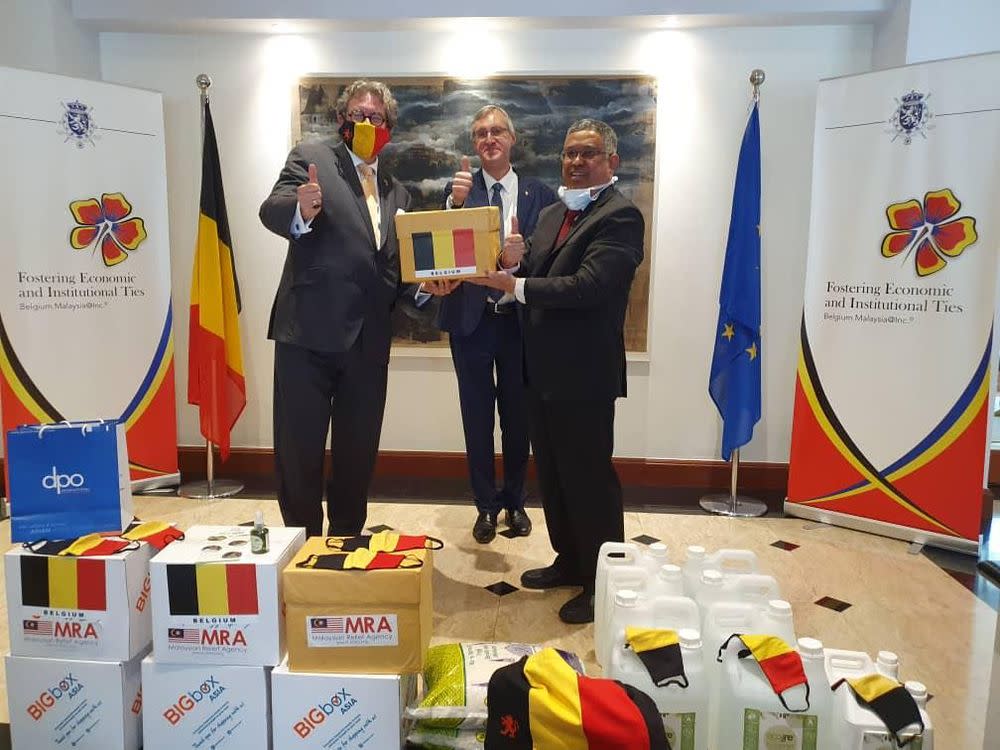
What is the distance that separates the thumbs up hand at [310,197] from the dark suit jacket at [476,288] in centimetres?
73

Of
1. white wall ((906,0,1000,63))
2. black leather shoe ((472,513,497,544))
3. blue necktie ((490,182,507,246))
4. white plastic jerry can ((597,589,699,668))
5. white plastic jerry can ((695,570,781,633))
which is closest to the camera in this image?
white plastic jerry can ((597,589,699,668))

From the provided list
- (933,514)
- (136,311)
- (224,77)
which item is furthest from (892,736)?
(224,77)

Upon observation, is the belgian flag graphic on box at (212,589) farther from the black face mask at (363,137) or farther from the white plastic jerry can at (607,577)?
the black face mask at (363,137)

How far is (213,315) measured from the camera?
12.4 feet

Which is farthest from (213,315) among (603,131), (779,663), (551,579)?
(779,663)

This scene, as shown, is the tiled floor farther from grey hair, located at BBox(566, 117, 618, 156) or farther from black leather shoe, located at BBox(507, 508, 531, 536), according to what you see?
grey hair, located at BBox(566, 117, 618, 156)

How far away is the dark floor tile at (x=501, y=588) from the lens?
2.72 meters

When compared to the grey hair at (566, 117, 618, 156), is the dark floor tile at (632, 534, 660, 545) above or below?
below

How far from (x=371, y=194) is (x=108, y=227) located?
1800 millimetres

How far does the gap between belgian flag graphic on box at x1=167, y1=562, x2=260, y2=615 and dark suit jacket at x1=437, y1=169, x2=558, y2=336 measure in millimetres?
1587

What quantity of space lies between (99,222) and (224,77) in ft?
3.39

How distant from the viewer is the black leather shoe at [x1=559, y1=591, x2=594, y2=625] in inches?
97.0

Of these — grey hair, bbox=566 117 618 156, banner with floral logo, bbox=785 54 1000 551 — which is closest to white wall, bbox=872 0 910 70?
banner with floral logo, bbox=785 54 1000 551

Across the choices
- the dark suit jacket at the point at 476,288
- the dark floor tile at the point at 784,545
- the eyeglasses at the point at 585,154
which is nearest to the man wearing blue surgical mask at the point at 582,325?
the eyeglasses at the point at 585,154
